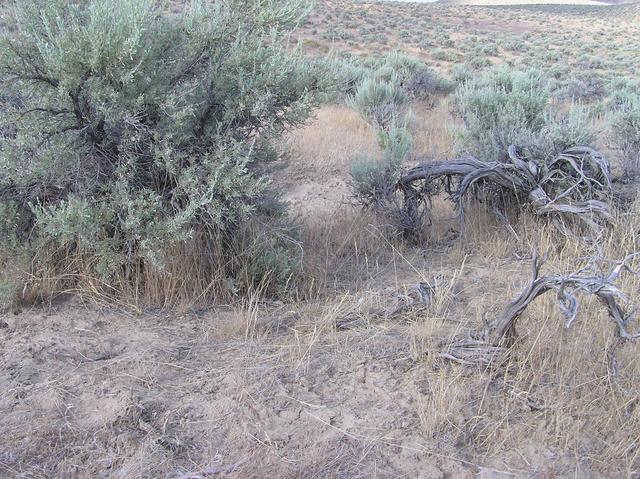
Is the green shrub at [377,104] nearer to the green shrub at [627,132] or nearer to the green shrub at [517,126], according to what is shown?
the green shrub at [517,126]

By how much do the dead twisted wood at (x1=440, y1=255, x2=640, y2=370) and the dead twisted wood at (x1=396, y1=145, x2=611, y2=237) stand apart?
240 centimetres

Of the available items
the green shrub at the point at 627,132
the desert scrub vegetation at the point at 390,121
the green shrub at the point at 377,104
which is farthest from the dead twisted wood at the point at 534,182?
the green shrub at the point at 377,104

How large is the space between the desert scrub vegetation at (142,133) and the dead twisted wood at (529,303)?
158 cm

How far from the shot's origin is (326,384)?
3291 millimetres

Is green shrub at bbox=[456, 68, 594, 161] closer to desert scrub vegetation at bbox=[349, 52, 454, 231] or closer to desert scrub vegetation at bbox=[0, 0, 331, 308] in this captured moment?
desert scrub vegetation at bbox=[349, 52, 454, 231]

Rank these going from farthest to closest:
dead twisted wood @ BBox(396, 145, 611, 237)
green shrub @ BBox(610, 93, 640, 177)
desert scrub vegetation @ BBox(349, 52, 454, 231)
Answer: green shrub @ BBox(610, 93, 640, 177) < desert scrub vegetation @ BBox(349, 52, 454, 231) < dead twisted wood @ BBox(396, 145, 611, 237)

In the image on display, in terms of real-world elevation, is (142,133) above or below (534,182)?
above

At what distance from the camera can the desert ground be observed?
275 cm

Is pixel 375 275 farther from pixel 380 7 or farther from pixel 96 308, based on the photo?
pixel 380 7

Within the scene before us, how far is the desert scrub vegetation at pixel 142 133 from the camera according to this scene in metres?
3.85

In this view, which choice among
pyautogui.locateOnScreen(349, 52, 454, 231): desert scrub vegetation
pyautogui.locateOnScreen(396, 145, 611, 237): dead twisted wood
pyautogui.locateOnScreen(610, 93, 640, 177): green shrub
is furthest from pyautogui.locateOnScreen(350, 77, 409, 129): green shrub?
pyautogui.locateOnScreen(396, 145, 611, 237): dead twisted wood

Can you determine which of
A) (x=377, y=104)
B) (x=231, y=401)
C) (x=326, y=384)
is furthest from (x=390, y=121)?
(x=231, y=401)

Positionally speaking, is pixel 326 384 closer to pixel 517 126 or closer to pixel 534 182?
pixel 534 182

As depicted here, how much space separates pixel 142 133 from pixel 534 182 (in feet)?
12.5
